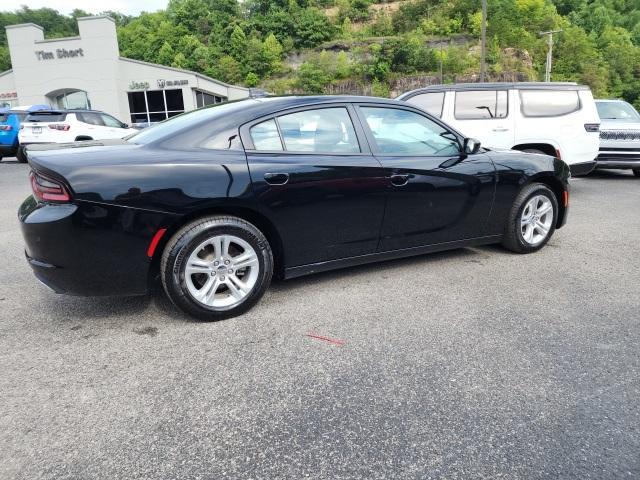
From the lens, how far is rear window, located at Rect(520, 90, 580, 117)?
7.57 meters

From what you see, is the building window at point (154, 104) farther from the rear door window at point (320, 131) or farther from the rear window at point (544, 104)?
the rear door window at point (320, 131)

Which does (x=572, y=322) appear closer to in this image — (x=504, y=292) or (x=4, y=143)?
(x=504, y=292)

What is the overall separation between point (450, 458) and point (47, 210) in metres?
2.61

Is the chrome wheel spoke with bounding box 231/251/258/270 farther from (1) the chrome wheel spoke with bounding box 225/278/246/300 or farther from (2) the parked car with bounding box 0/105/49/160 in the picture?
(2) the parked car with bounding box 0/105/49/160

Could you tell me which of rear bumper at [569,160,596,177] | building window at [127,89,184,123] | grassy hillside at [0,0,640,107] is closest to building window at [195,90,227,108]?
building window at [127,89,184,123]

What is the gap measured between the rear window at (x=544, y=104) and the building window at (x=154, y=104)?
30454 millimetres

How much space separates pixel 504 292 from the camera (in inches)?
146

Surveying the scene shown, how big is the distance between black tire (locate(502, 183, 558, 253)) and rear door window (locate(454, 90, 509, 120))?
3277 mm

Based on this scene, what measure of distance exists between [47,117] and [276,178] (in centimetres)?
1309

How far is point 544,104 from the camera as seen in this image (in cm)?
758

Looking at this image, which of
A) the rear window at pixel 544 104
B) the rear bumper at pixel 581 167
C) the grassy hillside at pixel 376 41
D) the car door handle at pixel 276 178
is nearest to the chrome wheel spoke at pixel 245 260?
the car door handle at pixel 276 178

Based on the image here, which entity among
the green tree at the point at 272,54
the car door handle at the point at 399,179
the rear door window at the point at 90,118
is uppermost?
the green tree at the point at 272,54

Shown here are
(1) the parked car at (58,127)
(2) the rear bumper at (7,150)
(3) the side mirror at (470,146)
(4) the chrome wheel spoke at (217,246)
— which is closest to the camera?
(4) the chrome wheel spoke at (217,246)

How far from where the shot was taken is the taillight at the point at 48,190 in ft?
9.23
